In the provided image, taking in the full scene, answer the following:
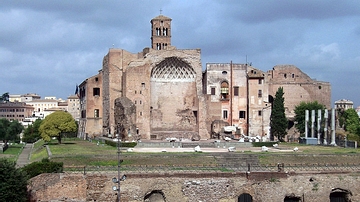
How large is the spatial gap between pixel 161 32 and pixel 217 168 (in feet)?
144

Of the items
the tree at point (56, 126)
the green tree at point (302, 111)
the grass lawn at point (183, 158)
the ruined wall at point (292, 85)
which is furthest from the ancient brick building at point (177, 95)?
the grass lawn at point (183, 158)

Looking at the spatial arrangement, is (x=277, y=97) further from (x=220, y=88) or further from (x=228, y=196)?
(x=228, y=196)

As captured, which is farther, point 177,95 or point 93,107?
point 93,107

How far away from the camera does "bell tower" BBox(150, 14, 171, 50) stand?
77438 millimetres

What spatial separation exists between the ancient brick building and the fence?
2407 cm

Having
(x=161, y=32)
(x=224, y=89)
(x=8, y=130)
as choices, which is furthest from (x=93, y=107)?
(x=224, y=89)

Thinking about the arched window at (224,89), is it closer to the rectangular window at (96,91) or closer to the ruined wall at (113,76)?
the ruined wall at (113,76)

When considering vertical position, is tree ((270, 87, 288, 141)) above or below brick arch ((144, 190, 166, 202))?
above

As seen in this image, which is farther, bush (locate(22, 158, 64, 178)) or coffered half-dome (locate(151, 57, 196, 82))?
coffered half-dome (locate(151, 57, 196, 82))

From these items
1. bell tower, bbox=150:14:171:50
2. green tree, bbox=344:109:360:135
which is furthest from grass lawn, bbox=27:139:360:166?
bell tower, bbox=150:14:171:50

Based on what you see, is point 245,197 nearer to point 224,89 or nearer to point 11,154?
point 224,89

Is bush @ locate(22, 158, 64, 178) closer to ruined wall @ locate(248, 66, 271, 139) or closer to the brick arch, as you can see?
the brick arch

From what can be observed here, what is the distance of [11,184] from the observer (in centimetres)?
2892

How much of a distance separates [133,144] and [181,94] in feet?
54.1
